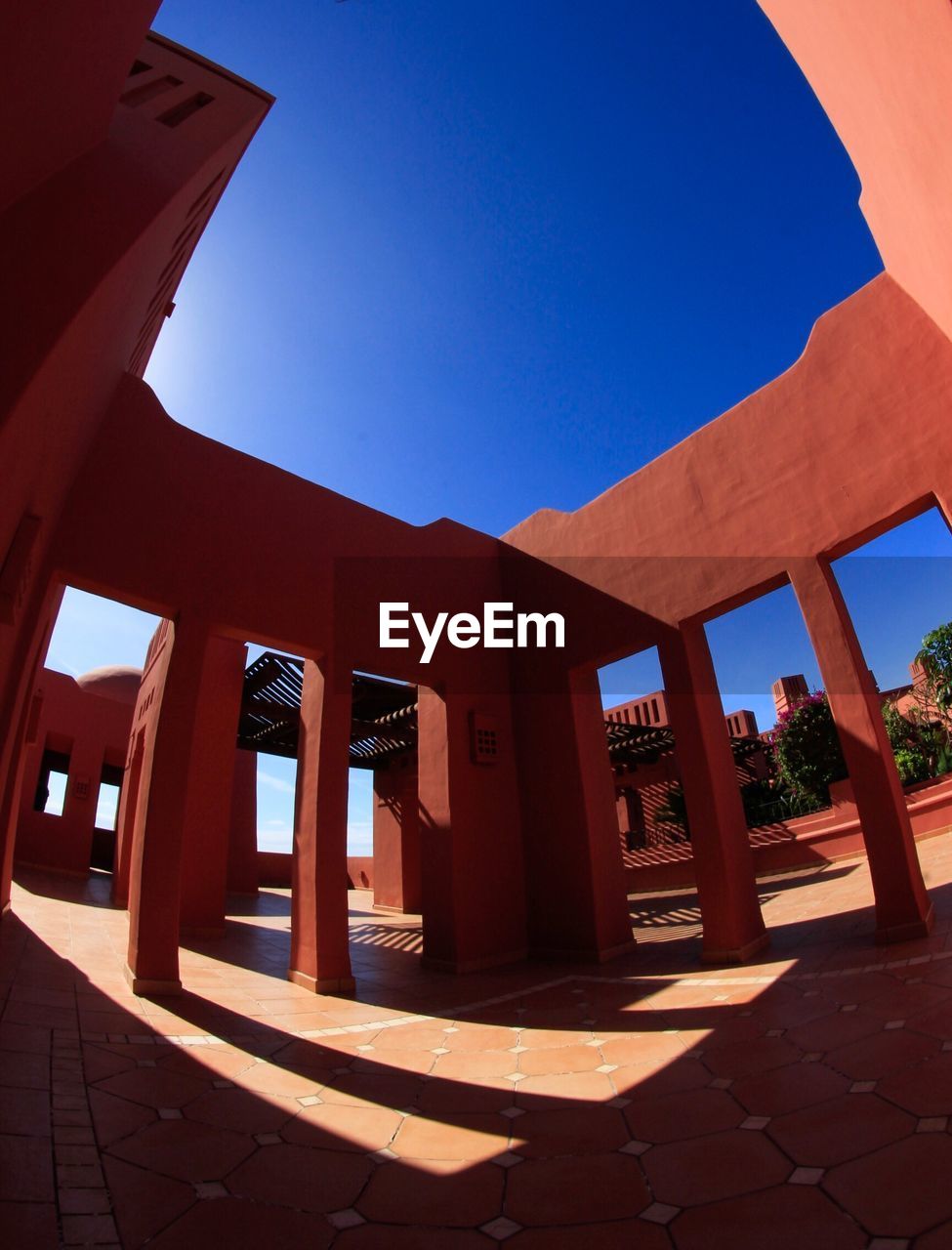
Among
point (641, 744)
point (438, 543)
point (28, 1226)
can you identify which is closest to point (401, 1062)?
point (28, 1226)

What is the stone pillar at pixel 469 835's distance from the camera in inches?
277

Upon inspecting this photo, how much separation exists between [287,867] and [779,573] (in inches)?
658

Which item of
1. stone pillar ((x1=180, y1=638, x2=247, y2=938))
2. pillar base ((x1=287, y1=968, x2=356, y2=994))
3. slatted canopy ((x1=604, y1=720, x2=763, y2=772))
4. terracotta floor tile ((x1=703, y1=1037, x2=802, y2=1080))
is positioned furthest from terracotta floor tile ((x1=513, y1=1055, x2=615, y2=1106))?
slatted canopy ((x1=604, y1=720, x2=763, y2=772))

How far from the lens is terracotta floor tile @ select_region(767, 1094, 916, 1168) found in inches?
83.6

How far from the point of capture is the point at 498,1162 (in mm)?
2432

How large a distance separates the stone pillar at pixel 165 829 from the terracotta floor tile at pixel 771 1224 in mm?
4470

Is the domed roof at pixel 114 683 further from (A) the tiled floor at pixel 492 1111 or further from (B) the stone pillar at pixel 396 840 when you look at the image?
(A) the tiled floor at pixel 492 1111

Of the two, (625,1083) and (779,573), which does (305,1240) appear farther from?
(779,573)

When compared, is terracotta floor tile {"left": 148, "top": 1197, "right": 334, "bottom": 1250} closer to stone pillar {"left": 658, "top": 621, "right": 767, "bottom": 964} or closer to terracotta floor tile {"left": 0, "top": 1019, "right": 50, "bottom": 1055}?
terracotta floor tile {"left": 0, "top": 1019, "right": 50, "bottom": 1055}

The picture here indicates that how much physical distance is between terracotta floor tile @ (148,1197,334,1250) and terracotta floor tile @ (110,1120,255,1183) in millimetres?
256

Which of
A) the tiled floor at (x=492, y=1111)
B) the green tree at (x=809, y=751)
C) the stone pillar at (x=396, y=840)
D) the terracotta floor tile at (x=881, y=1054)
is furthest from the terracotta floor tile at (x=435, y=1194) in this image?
the green tree at (x=809, y=751)

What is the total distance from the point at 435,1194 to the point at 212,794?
7889 millimetres

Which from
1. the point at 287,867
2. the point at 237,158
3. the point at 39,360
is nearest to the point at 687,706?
the point at 39,360

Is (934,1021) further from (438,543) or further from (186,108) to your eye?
(186,108)
